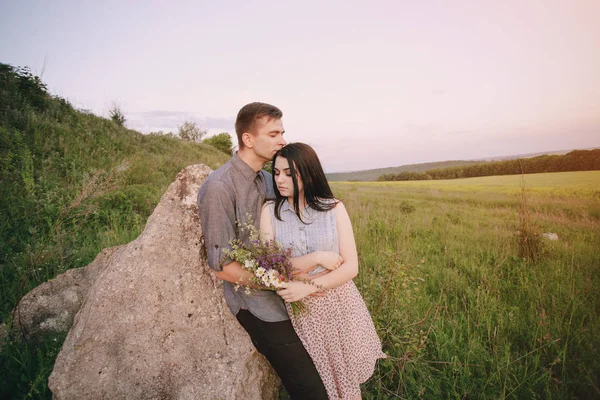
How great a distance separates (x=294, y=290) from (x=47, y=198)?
645cm

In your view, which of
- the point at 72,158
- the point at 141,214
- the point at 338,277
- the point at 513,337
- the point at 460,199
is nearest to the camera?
the point at 338,277

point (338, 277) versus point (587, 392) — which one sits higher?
point (338, 277)

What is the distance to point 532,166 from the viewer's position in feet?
49.9

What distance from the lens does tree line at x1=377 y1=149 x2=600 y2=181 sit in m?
9.86

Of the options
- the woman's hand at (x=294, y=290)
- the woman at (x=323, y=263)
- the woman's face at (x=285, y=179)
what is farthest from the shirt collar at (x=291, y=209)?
the woman's hand at (x=294, y=290)

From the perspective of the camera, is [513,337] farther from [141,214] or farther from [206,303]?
[141,214]

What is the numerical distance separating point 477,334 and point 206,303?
11.4 ft

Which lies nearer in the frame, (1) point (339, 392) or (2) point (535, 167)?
(1) point (339, 392)

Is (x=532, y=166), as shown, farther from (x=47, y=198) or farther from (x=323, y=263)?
(x=47, y=198)

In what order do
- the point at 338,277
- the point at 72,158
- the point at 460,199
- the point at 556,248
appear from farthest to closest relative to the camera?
the point at 460,199 → the point at 72,158 → the point at 556,248 → the point at 338,277

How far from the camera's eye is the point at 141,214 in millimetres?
7242

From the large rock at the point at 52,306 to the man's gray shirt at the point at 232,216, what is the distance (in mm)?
2253

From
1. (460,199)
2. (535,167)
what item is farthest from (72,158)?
(535,167)

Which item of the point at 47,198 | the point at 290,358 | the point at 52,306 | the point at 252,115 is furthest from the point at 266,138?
the point at 47,198
